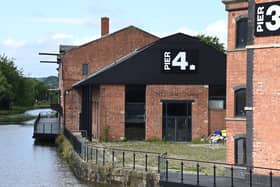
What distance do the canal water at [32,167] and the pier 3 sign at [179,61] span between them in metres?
9.43

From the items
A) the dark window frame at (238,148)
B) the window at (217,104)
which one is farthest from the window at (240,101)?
the window at (217,104)

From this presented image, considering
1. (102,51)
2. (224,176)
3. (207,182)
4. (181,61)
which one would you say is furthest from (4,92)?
(207,182)

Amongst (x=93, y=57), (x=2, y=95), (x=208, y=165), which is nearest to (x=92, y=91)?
(x=93, y=57)

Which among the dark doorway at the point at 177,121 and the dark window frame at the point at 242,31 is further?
the dark doorway at the point at 177,121

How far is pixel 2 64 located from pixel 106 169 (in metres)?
97.7

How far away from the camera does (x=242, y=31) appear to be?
25.4 meters

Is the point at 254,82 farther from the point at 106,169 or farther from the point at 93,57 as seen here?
the point at 93,57

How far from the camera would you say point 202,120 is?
43.8m

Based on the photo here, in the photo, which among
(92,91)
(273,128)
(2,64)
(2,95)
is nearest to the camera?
(273,128)

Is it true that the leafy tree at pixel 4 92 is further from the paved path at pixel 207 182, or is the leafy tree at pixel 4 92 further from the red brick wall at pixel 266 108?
the red brick wall at pixel 266 108

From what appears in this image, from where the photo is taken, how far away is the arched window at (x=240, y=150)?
79.2ft

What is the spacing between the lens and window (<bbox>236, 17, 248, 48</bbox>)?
2521cm

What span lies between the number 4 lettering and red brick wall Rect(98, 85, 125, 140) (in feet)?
12.8

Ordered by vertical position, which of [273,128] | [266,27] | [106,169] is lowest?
[106,169]
